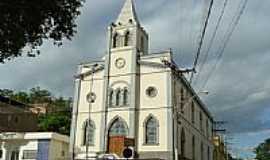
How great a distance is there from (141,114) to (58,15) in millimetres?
27400

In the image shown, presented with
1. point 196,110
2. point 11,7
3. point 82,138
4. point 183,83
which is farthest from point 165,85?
point 11,7

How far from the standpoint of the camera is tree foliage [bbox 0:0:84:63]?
12.7 m

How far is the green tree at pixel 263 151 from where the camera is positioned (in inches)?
4368

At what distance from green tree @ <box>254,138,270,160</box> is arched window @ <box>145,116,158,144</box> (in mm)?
78359

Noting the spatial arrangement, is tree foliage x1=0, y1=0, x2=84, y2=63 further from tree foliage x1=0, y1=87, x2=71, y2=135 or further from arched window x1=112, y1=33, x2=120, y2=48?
tree foliage x1=0, y1=87, x2=71, y2=135

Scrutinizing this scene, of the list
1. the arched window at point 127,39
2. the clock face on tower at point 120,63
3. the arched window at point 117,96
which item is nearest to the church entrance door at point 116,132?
the arched window at point 117,96

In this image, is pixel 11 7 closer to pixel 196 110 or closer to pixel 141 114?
pixel 141 114

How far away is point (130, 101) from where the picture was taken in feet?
134

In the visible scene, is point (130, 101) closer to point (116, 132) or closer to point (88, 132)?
point (116, 132)

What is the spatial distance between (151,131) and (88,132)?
699 cm

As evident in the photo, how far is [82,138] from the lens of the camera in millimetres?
42156

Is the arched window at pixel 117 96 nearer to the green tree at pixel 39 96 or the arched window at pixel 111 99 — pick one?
the arched window at pixel 111 99

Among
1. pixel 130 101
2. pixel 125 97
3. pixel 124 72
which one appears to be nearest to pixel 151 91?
pixel 130 101

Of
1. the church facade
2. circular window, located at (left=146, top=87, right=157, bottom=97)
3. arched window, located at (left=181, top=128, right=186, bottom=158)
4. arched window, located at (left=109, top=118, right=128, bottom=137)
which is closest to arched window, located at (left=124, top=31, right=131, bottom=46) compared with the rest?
the church facade
